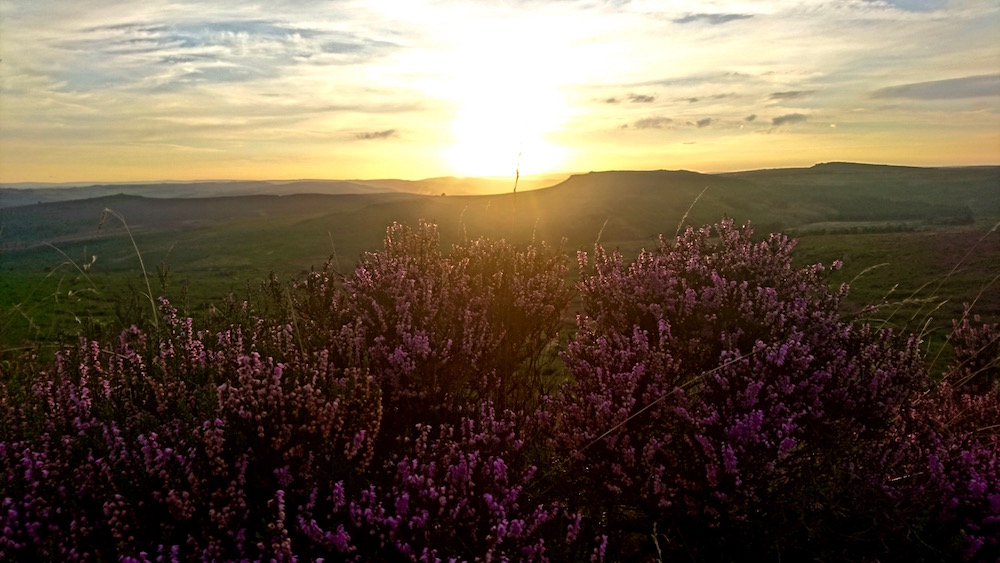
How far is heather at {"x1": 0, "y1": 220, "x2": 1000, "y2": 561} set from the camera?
299cm

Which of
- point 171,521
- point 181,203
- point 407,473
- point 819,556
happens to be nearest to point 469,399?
point 407,473

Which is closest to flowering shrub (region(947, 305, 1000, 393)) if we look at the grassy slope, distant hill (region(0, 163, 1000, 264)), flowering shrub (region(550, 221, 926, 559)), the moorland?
the moorland

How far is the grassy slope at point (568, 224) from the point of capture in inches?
870

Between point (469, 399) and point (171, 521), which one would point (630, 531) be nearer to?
point (469, 399)

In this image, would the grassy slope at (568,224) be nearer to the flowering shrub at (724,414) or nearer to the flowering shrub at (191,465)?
the flowering shrub at (724,414)

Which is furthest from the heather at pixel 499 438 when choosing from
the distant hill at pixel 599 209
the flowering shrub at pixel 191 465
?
the distant hill at pixel 599 209

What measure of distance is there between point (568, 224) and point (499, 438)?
49491 mm

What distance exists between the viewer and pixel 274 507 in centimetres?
300

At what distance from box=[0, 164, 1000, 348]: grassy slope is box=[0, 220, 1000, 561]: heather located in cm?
1008

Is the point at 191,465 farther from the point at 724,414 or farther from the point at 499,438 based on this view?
the point at 724,414

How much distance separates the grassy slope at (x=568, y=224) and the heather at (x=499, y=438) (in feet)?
33.1

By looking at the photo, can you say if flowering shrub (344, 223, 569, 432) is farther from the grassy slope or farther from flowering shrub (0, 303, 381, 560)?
the grassy slope

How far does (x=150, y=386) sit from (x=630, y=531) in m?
2.98

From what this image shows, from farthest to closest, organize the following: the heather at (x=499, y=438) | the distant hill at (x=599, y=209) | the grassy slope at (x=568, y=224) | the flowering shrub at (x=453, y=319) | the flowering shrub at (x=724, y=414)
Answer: the distant hill at (x=599, y=209)
the grassy slope at (x=568, y=224)
the flowering shrub at (x=453, y=319)
the flowering shrub at (x=724, y=414)
the heather at (x=499, y=438)
